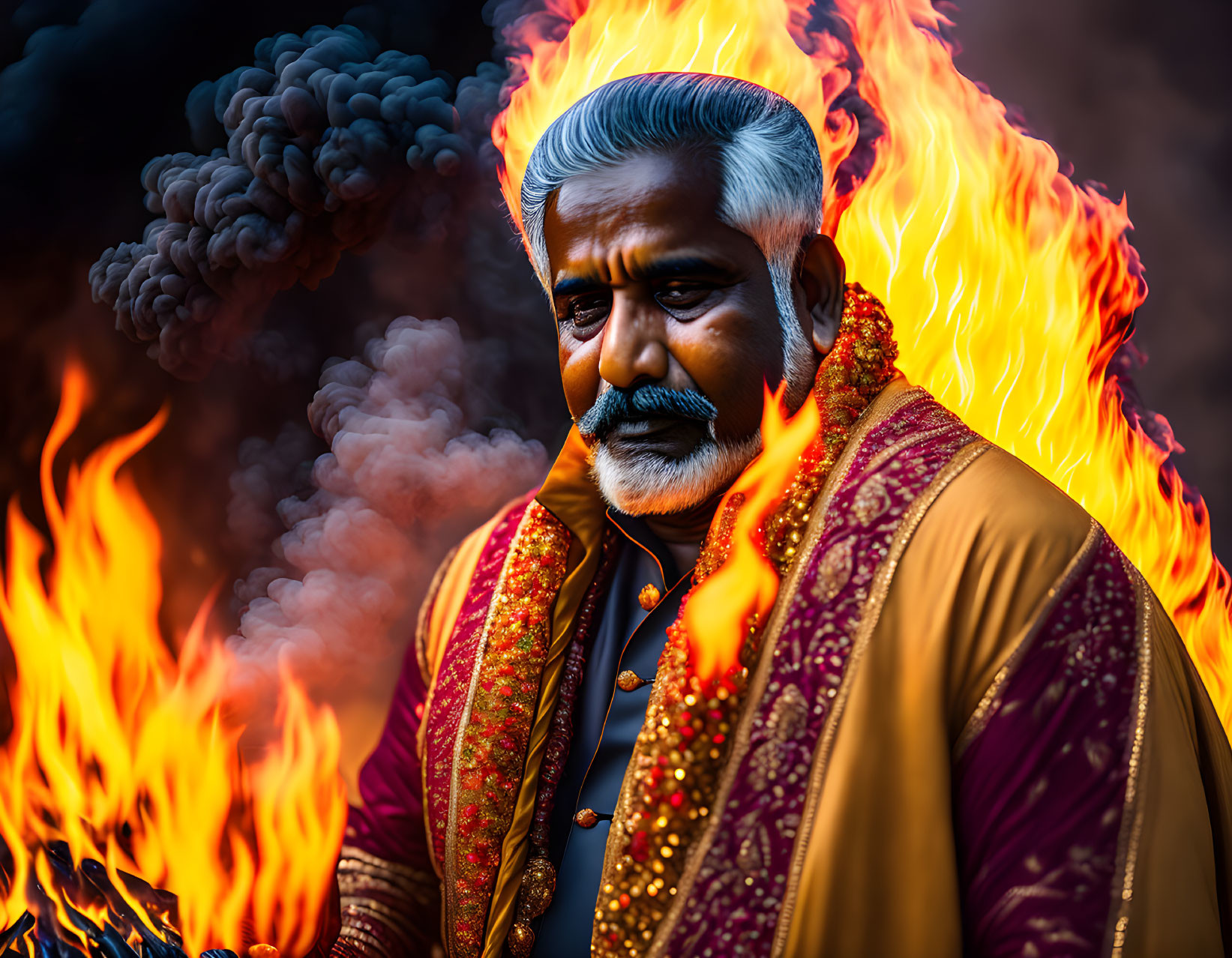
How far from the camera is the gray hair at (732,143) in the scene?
6.04 feet

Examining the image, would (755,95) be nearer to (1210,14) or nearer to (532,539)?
(532,539)

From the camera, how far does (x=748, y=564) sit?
169cm

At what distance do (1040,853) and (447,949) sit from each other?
4.51ft

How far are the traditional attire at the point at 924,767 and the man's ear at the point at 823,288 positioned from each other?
200 millimetres

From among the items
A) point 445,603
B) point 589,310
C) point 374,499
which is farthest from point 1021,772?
point 374,499

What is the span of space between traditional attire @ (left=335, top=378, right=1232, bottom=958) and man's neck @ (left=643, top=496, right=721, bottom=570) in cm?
41

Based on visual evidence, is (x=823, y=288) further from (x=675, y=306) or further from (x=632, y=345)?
(x=632, y=345)

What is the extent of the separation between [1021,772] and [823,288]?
1100mm

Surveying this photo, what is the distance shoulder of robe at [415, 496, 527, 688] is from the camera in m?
2.40

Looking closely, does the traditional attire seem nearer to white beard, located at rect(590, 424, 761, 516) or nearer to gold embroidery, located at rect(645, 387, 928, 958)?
gold embroidery, located at rect(645, 387, 928, 958)

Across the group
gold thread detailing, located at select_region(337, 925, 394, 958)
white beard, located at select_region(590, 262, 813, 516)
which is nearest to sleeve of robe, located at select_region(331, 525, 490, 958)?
gold thread detailing, located at select_region(337, 925, 394, 958)

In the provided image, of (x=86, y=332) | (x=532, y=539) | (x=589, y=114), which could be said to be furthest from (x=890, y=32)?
(x=86, y=332)

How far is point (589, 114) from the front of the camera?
75.5 inches

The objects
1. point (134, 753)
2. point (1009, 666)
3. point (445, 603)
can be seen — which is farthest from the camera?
point (134, 753)
